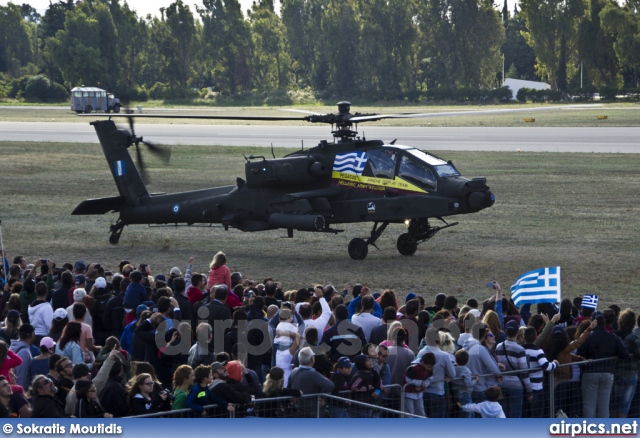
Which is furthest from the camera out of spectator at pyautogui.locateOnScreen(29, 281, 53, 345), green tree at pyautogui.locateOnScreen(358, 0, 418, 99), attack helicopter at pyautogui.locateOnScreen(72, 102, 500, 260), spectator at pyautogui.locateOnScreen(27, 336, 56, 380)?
green tree at pyautogui.locateOnScreen(358, 0, 418, 99)

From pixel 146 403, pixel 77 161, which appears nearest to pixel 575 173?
pixel 77 161

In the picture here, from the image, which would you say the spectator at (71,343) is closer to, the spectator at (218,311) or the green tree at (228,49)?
the spectator at (218,311)

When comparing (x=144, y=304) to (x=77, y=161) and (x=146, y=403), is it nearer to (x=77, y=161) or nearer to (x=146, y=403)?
(x=146, y=403)

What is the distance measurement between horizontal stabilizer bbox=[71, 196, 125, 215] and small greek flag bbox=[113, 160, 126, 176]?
56 cm

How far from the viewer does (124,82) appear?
341 feet

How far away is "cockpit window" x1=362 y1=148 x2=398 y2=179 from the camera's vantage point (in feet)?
69.0

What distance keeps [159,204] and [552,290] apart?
1194 cm

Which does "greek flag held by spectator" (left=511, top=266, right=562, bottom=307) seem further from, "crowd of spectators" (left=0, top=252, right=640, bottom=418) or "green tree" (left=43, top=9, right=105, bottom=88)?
"green tree" (left=43, top=9, right=105, bottom=88)

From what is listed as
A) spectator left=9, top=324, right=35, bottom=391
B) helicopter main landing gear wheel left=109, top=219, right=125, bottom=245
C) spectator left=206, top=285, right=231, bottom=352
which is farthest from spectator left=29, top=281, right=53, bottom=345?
helicopter main landing gear wheel left=109, top=219, right=125, bottom=245

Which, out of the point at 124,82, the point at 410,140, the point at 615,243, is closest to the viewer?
the point at 615,243

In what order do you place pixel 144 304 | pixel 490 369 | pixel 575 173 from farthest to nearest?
pixel 575 173
pixel 144 304
pixel 490 369

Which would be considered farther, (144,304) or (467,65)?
(467,65)

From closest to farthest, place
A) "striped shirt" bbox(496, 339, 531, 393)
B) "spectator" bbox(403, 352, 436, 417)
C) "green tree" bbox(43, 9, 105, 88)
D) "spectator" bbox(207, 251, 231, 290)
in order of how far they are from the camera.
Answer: "spectator" bbox(403, 352, 436, 417), "striped shirt" bbox(496, 339, 531, 393), "spectator" bbox(207, 251, 231, 290), "green tree" bbox(43, 9, 105, 88)

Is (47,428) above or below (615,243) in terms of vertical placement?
above
